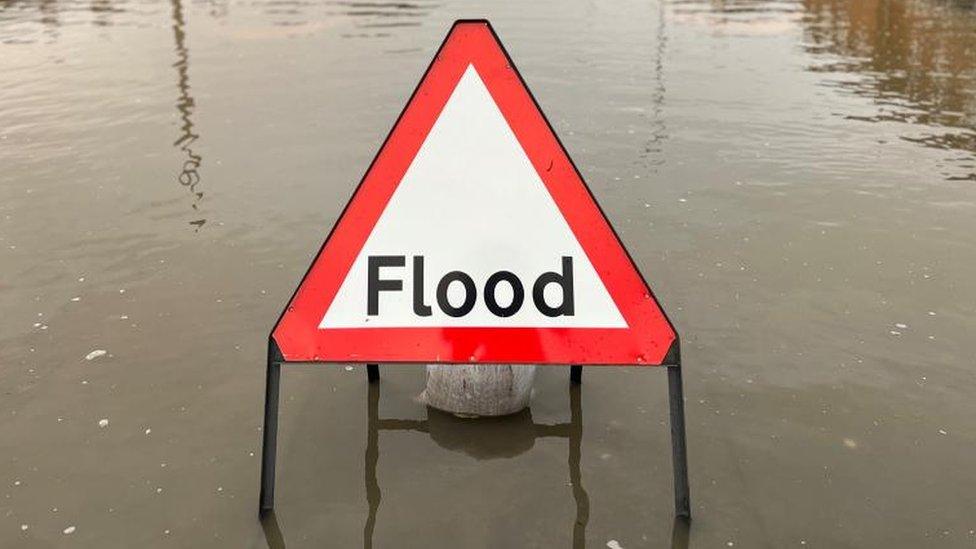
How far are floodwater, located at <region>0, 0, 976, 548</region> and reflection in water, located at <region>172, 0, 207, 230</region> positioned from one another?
5cm

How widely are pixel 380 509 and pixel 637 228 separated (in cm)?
347

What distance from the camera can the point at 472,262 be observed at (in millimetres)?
2688

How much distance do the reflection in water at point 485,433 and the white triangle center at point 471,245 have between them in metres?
0.98

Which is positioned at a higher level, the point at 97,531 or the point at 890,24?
the point at 890,24

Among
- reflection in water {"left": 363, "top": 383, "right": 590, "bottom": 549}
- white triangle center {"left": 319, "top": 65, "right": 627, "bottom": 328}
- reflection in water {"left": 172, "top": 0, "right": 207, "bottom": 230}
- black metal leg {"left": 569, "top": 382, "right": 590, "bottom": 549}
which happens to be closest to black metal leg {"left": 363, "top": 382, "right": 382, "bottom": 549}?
reflection in water {"left": 363, "top": 383, "right": 590, "bottom": 549}

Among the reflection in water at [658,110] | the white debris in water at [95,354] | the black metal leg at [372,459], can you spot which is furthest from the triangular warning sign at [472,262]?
the reflection in water at [658,110]

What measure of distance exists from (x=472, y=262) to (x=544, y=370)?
158cm

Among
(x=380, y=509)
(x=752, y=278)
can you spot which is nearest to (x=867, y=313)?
(x=752, y=278)

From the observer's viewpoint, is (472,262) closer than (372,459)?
Yes

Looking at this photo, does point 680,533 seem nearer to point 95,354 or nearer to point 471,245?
point 471,245

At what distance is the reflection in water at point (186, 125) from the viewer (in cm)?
707

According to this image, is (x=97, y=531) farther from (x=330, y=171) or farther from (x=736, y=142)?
(x=736, y=142)

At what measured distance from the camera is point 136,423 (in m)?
3.76

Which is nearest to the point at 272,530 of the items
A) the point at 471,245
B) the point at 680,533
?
the point at 471,245
